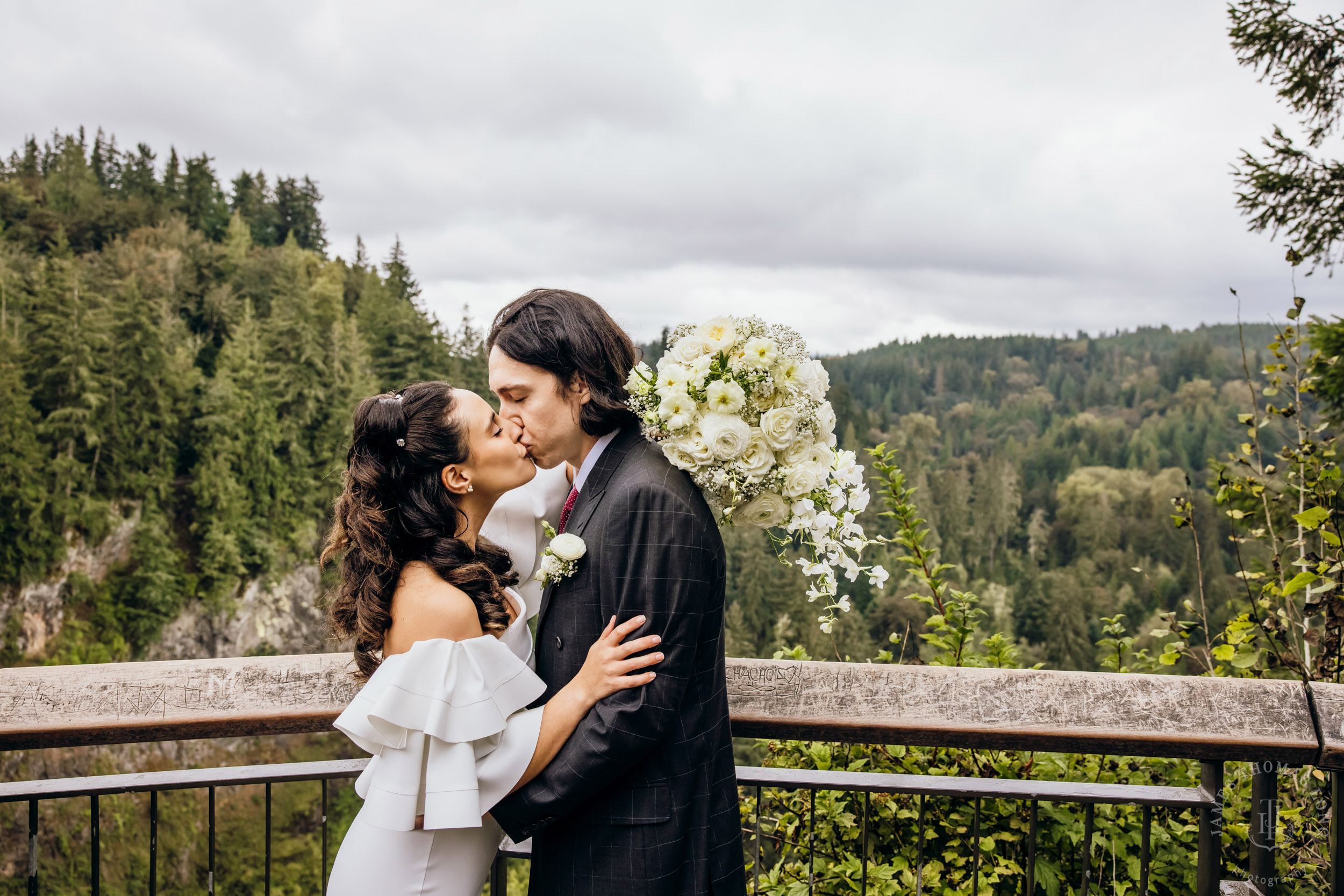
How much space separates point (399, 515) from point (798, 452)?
0.99 m

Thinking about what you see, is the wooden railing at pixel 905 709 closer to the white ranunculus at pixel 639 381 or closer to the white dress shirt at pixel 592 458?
the white dress shirt at pixel 592 458

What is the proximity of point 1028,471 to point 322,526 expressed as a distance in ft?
234

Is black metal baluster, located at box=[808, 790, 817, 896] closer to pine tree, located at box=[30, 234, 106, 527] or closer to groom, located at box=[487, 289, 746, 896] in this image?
groom, located at box=[487, 289, 746, 896]

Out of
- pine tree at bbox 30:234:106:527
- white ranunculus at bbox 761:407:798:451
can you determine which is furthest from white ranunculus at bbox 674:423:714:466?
pine tree at bbox 30:234:106:527

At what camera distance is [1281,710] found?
1.94m

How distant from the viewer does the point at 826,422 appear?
5.94ft

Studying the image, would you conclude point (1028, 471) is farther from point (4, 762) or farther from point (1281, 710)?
point (1281, 710)

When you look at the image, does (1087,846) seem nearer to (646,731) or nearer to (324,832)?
(646,731)

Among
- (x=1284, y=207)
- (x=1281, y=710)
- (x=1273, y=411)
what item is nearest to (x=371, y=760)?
(x=1281, y=710)

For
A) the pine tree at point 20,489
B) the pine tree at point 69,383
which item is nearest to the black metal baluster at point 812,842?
the pine tree at point 20,489

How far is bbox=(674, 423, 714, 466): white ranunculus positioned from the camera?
1656 millimetres

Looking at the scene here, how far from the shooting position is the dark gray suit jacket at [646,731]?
5.49 feet

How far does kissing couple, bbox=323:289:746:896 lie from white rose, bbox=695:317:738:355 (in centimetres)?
27

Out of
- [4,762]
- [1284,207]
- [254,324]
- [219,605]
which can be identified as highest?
[254,324]
